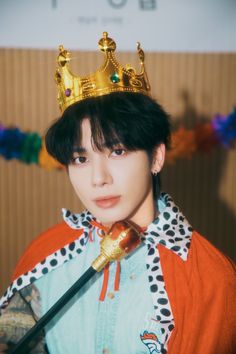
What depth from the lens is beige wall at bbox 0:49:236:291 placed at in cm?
160

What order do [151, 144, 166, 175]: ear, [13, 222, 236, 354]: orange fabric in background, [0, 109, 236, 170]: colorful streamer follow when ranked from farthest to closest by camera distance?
[0, 109, 236, 170]: colorful streamer
[151, 144, 166, 175]: ear
[13, 222, 236, 354]: orange fabric in background

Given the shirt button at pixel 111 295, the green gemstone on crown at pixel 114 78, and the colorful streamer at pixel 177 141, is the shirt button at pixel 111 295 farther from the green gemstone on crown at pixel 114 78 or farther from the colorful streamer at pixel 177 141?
the colorful streamer at pixel 177 141

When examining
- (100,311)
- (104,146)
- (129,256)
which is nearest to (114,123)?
(104,146)

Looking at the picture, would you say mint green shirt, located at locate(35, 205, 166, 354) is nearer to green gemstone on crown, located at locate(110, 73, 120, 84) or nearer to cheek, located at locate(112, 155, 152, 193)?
cheek, located at locate(112, 155, 152, 193)

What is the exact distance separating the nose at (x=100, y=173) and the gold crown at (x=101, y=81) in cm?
14

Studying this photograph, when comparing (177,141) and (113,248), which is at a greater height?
(177,141)

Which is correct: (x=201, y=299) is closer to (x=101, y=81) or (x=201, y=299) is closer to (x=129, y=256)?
(x=129, y=256)

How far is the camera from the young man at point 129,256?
0.76 meters

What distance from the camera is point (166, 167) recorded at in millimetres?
1660

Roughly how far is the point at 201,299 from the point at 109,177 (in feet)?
0.99

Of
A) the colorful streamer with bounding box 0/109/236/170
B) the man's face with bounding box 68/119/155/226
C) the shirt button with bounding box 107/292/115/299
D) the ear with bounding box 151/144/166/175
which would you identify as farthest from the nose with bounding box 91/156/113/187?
the colorful streamer with bounding box 0/109/236/170

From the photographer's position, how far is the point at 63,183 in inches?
66.4

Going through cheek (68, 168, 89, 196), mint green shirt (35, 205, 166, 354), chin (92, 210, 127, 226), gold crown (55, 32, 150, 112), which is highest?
gold crown (55, 32, 150, 112)

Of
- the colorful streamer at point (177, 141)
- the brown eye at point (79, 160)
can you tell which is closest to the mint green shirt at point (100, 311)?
the brown eye at point (79, 160)
